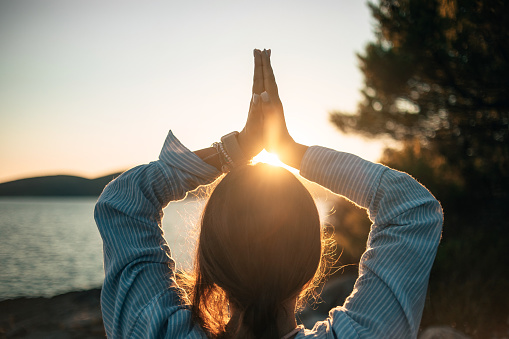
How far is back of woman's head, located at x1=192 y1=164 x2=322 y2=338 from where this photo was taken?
33.0 inches

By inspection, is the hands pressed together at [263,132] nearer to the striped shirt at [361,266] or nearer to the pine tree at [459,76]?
the striped shirt at [361,266]

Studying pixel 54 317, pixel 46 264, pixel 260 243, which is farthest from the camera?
pixel 46 264

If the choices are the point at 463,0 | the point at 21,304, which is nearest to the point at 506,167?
the point at 463,0

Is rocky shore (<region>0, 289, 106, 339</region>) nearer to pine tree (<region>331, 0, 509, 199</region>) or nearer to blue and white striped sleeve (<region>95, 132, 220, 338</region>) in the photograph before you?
blue and white striped sleeve (<region>95, 132, 220, 338</region>)

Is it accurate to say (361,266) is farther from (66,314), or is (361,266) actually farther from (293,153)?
(66,314)

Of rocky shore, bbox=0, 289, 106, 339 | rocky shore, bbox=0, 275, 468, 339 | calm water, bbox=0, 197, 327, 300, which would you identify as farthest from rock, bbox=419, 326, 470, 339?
rocky shore, bbox=0, 289, 106, 339

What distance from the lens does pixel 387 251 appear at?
2.95 feet

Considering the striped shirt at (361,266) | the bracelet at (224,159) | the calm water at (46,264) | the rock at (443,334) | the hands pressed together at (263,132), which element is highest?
the hands pressed together at (263,132)

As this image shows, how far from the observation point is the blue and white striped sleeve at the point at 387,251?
866 millimetres

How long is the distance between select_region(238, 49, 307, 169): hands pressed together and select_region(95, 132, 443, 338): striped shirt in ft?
0.25

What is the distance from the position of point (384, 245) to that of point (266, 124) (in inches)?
17.4

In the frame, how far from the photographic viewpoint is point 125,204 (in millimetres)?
976

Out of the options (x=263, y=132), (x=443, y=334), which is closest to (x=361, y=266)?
(x=263, y=132)

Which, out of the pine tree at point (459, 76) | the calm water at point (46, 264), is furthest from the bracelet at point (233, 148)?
the pine tree at point (459, 76)
